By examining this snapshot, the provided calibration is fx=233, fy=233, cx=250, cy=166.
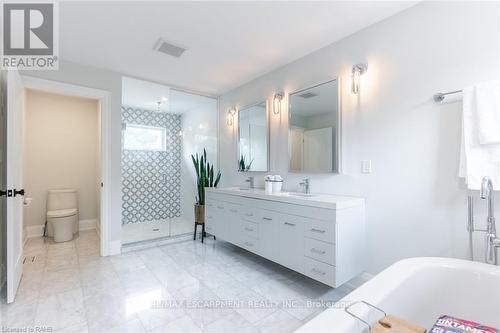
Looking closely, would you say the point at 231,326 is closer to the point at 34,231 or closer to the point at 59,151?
the point at 34,231

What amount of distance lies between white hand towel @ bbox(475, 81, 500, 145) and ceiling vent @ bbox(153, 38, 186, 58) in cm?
262

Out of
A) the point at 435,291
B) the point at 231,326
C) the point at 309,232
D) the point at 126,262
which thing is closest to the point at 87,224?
the point at 126,262

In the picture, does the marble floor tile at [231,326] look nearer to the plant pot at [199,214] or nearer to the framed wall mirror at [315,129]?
the framed wall mirror at [315,129]

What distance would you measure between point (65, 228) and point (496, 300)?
475 cm

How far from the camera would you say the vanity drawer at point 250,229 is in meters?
2.60

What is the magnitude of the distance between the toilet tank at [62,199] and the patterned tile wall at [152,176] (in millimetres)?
784

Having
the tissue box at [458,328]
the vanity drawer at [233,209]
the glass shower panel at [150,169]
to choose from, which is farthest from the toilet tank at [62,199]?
the tissue box at [458,328]

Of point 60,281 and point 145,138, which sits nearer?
point 60,281

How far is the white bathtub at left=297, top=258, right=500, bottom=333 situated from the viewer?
119cm

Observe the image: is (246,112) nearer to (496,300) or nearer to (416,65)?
(416,65)

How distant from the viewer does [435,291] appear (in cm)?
141

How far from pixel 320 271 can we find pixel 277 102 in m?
2.05

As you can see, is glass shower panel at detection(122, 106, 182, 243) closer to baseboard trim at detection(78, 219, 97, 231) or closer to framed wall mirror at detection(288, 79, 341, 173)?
baseboard trim at detection(78, 219, 97, 231)

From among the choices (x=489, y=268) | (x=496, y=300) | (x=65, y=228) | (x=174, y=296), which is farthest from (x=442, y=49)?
(x=65, y=228)
